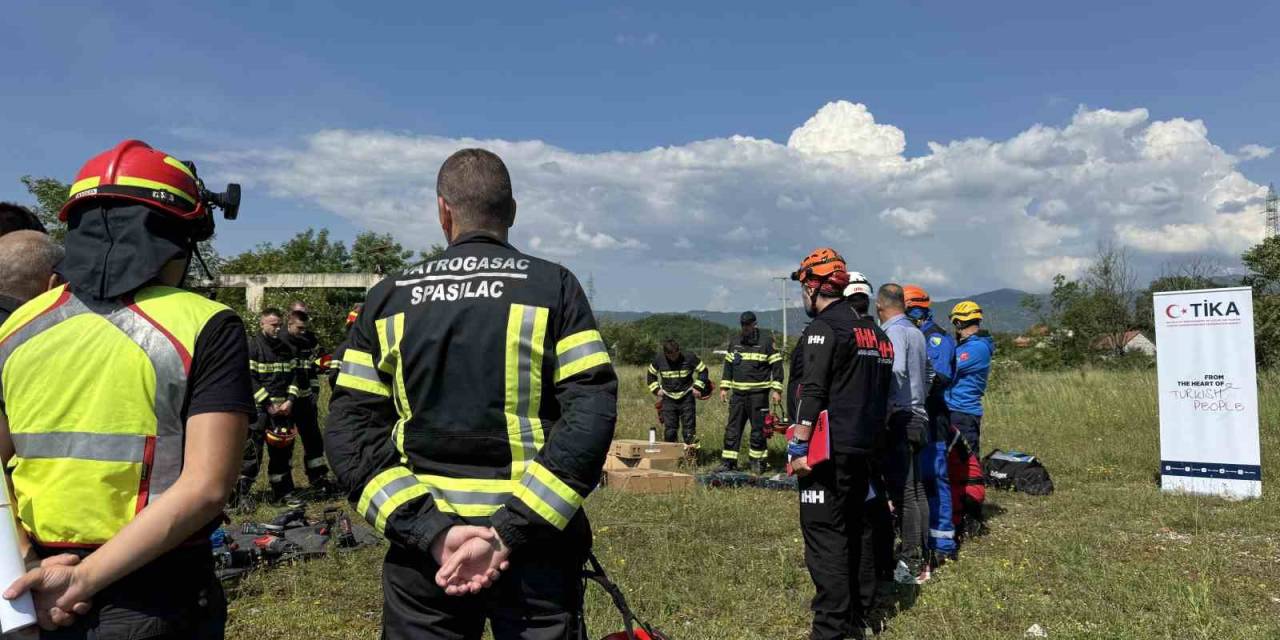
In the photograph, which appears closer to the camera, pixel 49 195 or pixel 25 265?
pixel 25 265

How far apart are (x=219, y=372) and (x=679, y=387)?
10.8 m

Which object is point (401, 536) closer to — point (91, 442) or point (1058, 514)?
point (91, 442)

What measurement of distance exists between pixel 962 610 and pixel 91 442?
477 cm

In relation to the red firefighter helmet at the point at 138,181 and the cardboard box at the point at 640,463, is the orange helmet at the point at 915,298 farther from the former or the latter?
the red firefighter helmet at the point at 138,181

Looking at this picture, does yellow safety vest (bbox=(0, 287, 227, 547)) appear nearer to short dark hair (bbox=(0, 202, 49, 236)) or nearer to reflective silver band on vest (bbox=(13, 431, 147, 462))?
reflective silver band on vest (bbox=(13, 431, 147, 462))

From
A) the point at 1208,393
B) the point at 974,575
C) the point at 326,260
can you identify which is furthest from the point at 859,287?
the point at 326,260

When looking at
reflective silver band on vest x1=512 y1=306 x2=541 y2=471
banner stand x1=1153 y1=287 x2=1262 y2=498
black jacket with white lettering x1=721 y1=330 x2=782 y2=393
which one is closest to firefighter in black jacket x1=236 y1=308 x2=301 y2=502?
black jacket with white lettering x1=721 y1=330 x2=782 y2=393

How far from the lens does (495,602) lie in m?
2.08

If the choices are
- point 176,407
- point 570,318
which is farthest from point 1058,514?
point 176,407

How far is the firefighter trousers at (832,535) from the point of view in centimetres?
435

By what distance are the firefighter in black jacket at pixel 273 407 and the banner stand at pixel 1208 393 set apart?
960 cm

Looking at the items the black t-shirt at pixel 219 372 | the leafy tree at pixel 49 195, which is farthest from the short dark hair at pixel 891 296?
the leafy tree at pixel 49 195

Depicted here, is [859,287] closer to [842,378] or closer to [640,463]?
[842,378]

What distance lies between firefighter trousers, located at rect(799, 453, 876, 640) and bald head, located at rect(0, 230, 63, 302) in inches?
140
